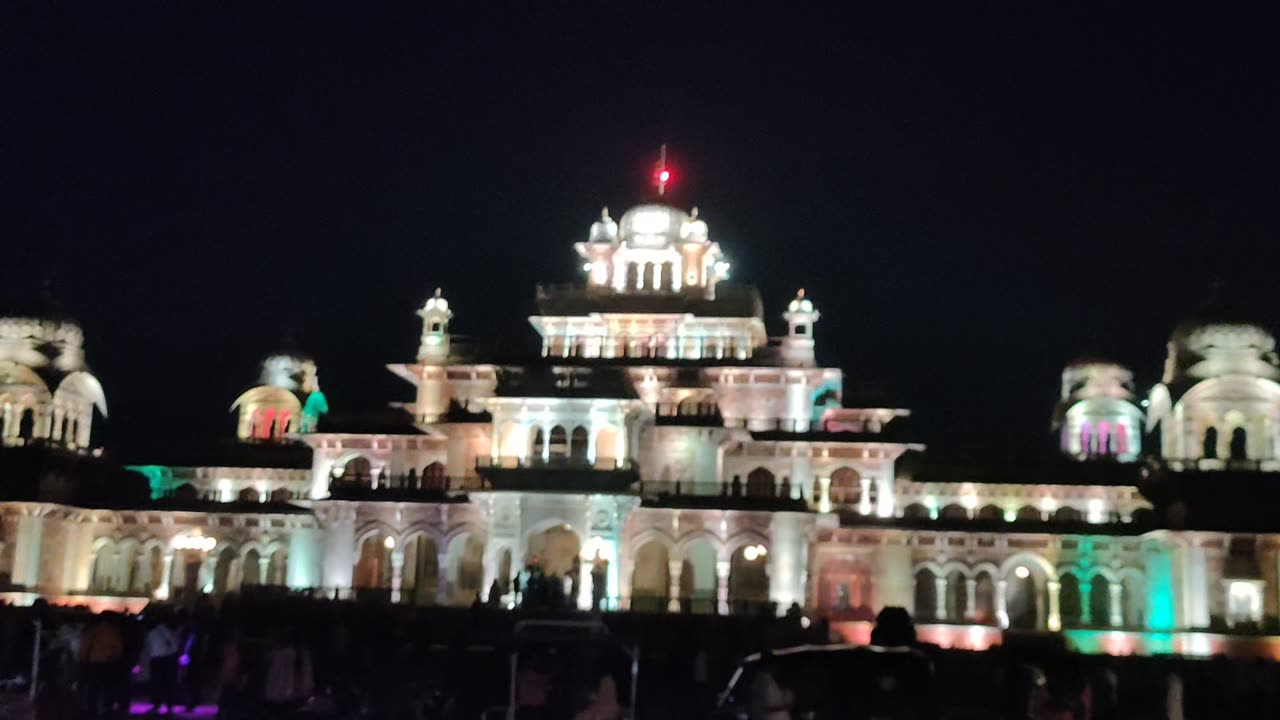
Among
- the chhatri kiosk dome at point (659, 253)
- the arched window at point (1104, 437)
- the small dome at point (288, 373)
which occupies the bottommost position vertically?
the arched window at point (1104, 437)

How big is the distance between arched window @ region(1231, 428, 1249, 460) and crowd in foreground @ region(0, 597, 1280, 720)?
68.2 feet

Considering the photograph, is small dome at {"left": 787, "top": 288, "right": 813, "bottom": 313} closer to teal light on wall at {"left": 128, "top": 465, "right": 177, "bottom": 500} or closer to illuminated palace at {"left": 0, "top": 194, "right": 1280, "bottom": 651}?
illuminated palace at {"left": 0, "top": 194, "right": 1280, "bottom": 651}

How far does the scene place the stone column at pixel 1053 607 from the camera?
50.3 metres

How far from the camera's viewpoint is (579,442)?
49125 mm

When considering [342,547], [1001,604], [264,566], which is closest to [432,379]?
[342,547]

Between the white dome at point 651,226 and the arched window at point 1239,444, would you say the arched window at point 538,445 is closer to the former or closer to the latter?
the white dome at point 651,226

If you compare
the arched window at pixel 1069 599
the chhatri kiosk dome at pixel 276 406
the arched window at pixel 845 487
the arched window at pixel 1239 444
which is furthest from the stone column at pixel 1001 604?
the chhatri kiosk dome at pixel 276 406

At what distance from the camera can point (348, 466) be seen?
5597 cm

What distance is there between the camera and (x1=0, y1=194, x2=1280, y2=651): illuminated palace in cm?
4778

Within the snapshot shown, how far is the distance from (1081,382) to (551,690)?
49.9m

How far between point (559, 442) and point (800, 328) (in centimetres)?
1376

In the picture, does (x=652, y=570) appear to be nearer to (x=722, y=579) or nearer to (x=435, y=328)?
(x=722, y=579)

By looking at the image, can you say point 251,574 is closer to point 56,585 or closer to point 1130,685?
point 56,585

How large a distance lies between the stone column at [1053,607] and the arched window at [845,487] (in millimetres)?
8183
